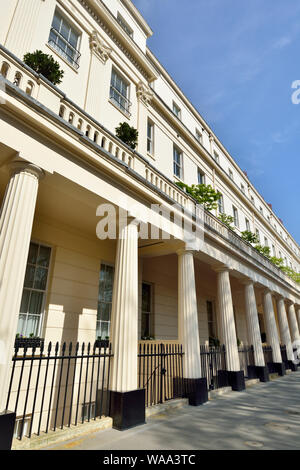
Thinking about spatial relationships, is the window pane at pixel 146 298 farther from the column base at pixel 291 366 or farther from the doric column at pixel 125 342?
the column base at pixel 291 366

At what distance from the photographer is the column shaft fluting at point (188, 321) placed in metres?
8.13

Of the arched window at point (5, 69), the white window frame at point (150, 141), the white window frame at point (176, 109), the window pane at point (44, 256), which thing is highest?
the white window frame at point (176, 109)

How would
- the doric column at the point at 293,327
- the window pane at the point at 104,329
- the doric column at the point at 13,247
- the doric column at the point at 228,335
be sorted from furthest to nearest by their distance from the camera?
the doric column at the point at 293,327, the doric column at the point at 228,335, the window pane at the point at 104,329, the doric column at the point at 13,247

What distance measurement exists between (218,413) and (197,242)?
4.85 m

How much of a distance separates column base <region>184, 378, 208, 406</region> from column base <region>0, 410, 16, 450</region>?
17.4 feet

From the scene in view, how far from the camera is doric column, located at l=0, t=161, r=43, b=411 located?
3976mm

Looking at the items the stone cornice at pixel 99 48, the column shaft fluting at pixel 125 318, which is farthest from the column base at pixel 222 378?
the stone cornice at pixel 99 48

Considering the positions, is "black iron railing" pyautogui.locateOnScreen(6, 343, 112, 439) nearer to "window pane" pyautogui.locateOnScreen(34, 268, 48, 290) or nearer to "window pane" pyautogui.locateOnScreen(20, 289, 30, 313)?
"window pane" pyautogui.locateOnScreen(20, 289, 30, 313)

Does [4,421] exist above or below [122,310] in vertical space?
below

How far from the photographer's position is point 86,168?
233 inches

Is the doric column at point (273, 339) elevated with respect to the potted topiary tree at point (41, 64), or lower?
lower

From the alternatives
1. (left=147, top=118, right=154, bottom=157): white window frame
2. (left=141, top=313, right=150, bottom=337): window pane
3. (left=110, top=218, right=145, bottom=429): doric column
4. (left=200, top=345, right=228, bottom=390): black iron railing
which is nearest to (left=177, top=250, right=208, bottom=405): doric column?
(left=200, top=345, right=228, bottom=390): black iron railing
